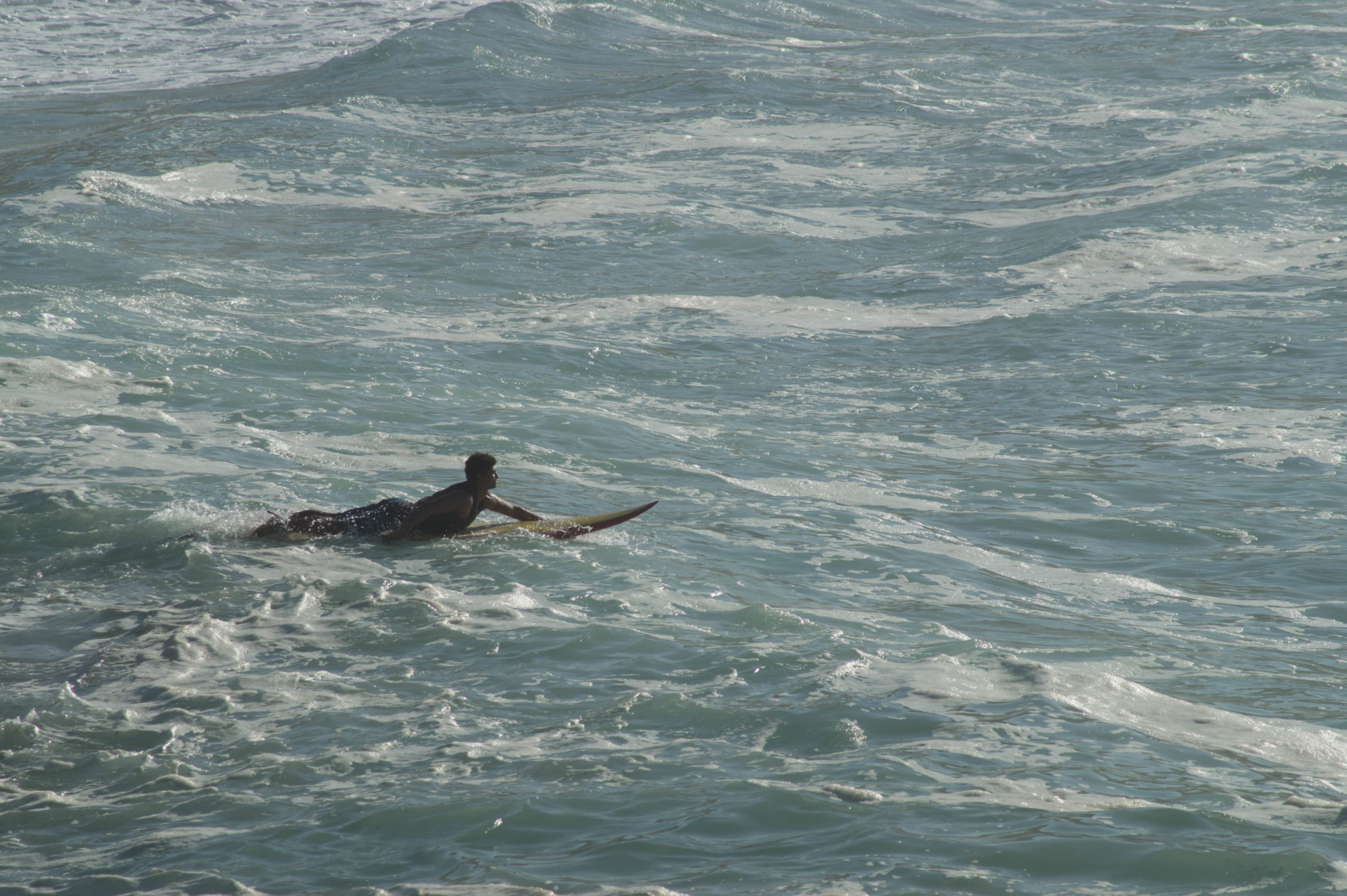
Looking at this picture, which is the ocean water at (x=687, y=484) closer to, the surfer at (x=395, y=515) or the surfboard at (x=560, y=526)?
the surfboard at (x=560, y=526)

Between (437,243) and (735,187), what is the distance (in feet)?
17.8

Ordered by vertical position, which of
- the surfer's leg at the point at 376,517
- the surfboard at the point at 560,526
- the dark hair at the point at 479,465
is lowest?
the surfboard at the point at 560,526

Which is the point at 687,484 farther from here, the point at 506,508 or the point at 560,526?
the point at 506,508

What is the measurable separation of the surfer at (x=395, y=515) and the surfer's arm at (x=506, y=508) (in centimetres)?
11

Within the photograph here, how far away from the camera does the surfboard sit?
952 cm

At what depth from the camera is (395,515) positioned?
30.2 feet

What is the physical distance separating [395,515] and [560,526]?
1162mm

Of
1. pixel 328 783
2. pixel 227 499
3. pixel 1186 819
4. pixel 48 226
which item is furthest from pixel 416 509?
pixel 48 226

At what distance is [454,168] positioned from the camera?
22.8 meters

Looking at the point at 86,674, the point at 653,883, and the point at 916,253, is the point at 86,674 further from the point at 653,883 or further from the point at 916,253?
the point at 916,253

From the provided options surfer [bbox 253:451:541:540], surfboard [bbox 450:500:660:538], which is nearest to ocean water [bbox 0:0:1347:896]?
surfboard [bbox 450:500:660:538]

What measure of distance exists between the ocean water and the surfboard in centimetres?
14

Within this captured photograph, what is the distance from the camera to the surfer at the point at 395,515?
9172 mm

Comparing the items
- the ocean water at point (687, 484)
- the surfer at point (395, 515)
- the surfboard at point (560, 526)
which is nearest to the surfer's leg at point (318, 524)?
the surfer at point (395, 515)
